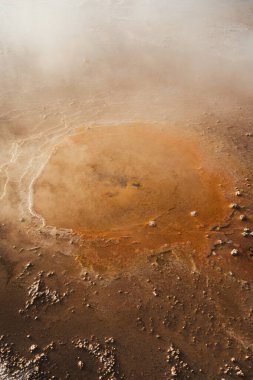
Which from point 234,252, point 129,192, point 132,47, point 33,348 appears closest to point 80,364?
point 33,348

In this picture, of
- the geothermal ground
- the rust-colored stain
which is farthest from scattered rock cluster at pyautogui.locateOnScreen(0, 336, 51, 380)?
the rust-colored stain

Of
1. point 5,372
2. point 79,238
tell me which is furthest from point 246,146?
point 5,372

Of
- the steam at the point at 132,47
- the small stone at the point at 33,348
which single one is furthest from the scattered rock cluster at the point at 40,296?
the steam at the point at 132,47

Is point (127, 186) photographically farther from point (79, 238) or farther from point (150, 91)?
point (150, 91)

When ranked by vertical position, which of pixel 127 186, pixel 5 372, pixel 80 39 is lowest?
pixel 5 372

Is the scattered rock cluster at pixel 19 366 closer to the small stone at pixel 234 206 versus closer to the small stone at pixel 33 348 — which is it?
the small stone at pixel 33 348

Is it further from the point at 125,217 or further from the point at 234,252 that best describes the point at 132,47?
the point at 234,252
